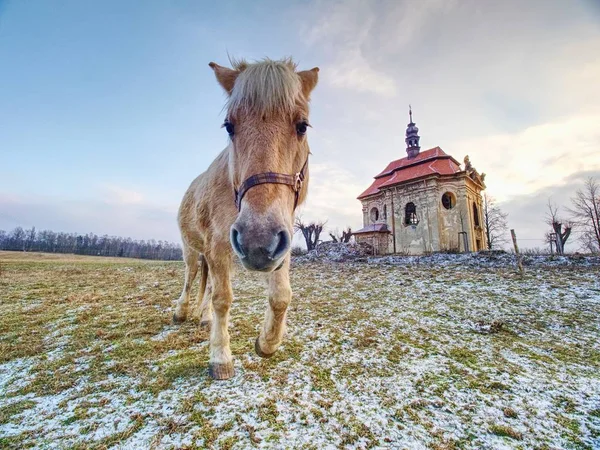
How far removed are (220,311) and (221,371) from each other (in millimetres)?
606

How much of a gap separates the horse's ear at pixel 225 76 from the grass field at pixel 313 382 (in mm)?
2869

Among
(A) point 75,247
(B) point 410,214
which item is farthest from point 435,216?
(A) point 75,247

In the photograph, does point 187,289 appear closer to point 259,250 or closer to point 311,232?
point 259,250

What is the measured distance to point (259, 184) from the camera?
161 centimetres

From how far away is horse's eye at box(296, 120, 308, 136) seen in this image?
196cm

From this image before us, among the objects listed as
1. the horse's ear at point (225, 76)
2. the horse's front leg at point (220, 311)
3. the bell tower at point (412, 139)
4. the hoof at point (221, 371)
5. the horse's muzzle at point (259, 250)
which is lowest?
the hoof at point (221, 371)

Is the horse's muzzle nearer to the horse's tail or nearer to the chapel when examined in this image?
the horse's tail

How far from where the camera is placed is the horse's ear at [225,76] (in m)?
2.32

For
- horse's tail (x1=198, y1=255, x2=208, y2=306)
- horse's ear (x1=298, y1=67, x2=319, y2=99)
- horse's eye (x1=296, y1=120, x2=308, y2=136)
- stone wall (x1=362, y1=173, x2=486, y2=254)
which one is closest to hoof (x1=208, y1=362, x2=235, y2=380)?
horse's tail (x1=198, y1=255, x2=208, y2=306)

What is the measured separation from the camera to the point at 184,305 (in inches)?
186

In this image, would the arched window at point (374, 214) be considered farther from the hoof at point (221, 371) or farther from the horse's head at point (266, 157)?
the horse's head at point (266, 157)

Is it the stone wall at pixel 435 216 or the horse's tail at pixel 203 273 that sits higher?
the stone wall at pixel 435 216

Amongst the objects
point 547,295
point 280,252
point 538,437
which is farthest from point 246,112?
point 547,295

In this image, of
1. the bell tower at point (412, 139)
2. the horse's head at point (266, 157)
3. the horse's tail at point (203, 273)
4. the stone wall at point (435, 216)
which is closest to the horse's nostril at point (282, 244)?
the horse's head at point (266, 157)
